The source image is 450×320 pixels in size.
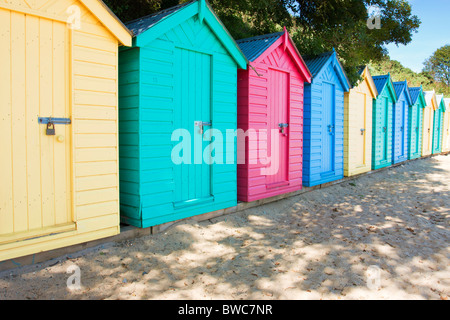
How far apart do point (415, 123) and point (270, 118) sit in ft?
38.9

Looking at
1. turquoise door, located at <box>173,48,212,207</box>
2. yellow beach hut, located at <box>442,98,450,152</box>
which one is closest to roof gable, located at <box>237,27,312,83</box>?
turquoise door, located at <box>173,48,212,207</box>

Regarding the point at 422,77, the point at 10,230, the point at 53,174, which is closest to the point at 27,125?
the point at 53,174

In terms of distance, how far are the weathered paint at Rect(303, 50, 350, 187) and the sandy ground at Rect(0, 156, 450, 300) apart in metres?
1.92

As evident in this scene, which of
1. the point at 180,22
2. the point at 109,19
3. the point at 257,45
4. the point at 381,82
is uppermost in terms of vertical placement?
the point at 381,82

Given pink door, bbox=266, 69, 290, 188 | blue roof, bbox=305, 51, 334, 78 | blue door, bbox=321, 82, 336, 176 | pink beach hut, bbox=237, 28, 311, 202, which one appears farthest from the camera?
blue door, bbox=321, 82, 336, 176

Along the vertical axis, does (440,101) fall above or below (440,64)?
below

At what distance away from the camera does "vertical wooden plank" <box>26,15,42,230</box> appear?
382 centimetres

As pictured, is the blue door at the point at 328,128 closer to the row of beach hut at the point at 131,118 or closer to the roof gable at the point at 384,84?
the row of beach hut at the point at 131,118

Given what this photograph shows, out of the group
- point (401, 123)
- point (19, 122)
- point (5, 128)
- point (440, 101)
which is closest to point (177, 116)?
point (19, 122)

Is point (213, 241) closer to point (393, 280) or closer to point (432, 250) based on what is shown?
point (393, 280)

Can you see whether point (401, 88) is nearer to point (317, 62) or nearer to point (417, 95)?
point (417, 95)

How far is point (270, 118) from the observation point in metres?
7.10

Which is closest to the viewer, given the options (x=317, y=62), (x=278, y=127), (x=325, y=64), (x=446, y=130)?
(x=278, y=127)

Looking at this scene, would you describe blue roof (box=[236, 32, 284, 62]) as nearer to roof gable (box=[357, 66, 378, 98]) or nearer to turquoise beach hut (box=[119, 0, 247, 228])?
turquoise beach hut (box=[119, 0, 247, 228])
